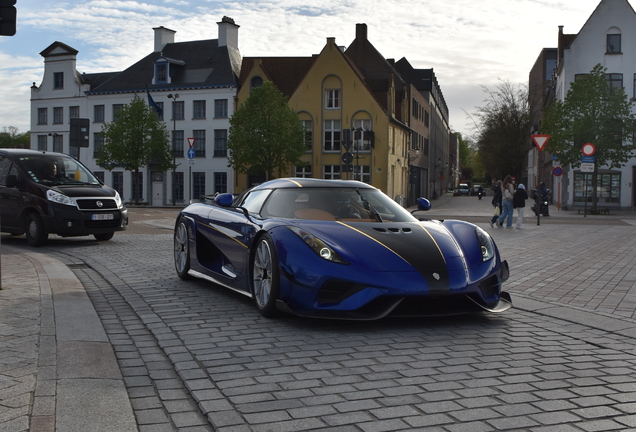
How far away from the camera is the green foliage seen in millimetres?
39062

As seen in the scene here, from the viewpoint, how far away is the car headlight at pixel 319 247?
5.66 metres

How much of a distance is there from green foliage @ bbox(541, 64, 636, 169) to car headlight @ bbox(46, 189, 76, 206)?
106 ft

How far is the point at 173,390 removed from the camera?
407 centimetres

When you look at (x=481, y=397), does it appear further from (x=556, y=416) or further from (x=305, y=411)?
(x=305, y=411)

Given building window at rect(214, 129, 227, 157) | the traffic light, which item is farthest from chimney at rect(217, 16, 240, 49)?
the traffic light

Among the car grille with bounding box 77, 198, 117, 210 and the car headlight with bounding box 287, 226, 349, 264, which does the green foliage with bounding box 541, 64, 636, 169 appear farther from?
the car headlight with bounding box 287, 226, 349, 264

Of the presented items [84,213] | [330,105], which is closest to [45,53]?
[330,105]

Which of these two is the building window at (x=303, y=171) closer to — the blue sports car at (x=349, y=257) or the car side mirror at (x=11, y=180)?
the car side mirror at (x=11, y=180)

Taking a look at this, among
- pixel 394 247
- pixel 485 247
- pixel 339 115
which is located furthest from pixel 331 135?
pixel 394 247

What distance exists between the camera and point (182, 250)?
881 centimetres

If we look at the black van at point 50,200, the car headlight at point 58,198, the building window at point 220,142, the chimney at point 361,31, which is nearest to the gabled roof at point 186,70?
the building window at point 220,142

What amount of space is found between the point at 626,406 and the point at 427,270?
214 cm

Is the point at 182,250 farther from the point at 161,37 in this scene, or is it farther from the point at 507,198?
the point at 161,37

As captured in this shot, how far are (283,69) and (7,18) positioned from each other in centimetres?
5001
